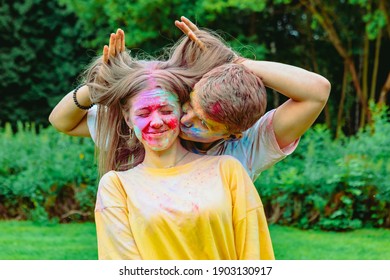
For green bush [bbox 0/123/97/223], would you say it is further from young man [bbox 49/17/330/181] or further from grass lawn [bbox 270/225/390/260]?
young man [bbox 49/17/330/181]

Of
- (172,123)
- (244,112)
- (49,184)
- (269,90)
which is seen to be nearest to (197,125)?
(172,123)

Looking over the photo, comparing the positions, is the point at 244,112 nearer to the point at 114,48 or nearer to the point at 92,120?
the point at 114,48

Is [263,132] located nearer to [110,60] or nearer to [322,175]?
[110,60]

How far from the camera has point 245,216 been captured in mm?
2615

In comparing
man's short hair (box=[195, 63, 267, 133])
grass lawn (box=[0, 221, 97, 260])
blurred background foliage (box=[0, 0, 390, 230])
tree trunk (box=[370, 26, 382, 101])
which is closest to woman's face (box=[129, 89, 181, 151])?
man's short hair (box=[195, 63, 267, 133])

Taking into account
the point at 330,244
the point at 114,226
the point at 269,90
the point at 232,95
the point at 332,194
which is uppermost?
the point at 232,95

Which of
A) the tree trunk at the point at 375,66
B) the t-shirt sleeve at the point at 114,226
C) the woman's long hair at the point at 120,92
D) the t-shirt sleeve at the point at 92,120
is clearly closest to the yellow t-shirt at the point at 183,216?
the t-shirt sleeve at the point at 114,226

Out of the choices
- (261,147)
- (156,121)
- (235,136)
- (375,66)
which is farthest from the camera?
(375,66)

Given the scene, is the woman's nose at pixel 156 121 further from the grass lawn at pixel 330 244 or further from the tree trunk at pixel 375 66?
the tree trunk at pixel 375 66

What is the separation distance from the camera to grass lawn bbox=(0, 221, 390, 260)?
6762 millimetres

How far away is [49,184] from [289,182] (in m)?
2.72

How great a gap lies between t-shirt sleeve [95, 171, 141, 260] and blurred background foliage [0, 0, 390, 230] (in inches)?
80.6

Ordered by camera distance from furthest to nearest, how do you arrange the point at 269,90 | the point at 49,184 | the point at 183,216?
1. the point at 269,90
2. the point at 49,184
3. the point at 183,216

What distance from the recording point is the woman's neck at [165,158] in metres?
2.74
